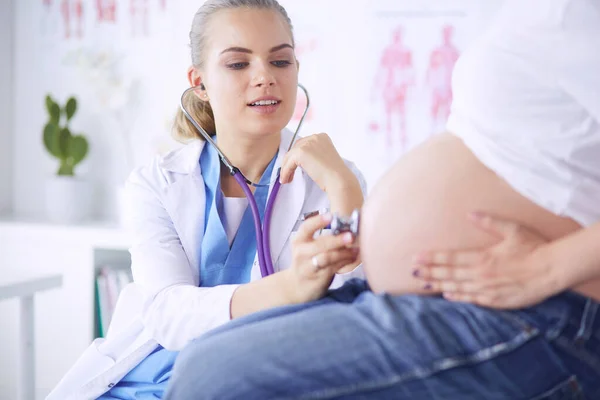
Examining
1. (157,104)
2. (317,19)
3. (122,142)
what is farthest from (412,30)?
(122,142)

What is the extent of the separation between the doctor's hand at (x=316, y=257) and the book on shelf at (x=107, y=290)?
64.0 inches

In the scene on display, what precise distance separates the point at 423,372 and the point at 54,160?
2.71 m

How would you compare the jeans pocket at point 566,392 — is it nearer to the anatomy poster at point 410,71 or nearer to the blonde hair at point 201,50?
the blonde hair at point 201,50

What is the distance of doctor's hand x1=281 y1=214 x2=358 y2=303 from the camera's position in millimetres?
1041

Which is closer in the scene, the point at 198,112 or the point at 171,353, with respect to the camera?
the point at 171,353

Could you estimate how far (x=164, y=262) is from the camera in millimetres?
1410

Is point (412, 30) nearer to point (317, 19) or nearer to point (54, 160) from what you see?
point (317, 19)

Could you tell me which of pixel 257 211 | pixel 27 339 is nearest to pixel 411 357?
pixel 257 211

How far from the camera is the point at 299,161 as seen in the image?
139cm

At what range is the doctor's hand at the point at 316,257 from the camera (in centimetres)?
104

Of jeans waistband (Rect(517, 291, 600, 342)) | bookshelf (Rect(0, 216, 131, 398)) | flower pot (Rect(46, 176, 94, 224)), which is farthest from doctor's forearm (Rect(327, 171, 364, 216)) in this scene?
flower pot (Rect(46, 176, 94, 224))

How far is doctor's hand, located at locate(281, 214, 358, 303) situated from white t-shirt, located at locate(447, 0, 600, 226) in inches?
9.5

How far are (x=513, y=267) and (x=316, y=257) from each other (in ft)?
1.03

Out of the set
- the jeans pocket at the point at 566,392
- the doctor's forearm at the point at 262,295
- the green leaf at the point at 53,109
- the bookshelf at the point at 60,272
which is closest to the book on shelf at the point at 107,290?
the bookshelf at the point at 60,272
